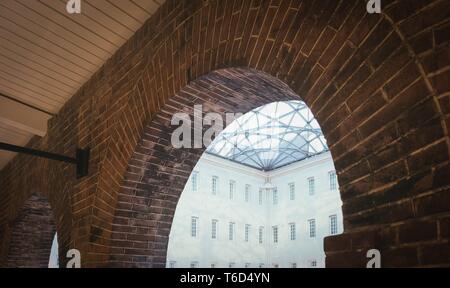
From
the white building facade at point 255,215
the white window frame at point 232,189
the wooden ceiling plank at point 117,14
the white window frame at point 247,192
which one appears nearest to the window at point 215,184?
the white building facade at point 255,215

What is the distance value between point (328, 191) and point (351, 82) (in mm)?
23526

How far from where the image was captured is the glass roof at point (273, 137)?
23094 millimetres

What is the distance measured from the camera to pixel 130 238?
3.90 m

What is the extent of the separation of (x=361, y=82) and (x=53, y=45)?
3.34m

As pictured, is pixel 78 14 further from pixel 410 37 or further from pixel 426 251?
pixel 426 251

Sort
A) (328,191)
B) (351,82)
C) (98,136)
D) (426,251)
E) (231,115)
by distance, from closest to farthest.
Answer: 1. (426,251)
2. (351,82)
3. (231,115)
4. (98,136)
5. (328,191)

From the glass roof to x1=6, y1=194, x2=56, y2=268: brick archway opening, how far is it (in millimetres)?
15972

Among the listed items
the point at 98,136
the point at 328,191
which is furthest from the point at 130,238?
the point at 328,191

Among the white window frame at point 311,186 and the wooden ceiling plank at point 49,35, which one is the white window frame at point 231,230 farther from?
the wooden ceiling plank at point 49,35

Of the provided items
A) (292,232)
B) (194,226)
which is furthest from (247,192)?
(194,226)

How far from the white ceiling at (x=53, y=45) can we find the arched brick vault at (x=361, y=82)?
1.78ft

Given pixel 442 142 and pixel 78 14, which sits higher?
pixel 78 14

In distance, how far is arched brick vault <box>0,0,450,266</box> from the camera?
1569 millimetres

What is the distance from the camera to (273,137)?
80.9 ft
